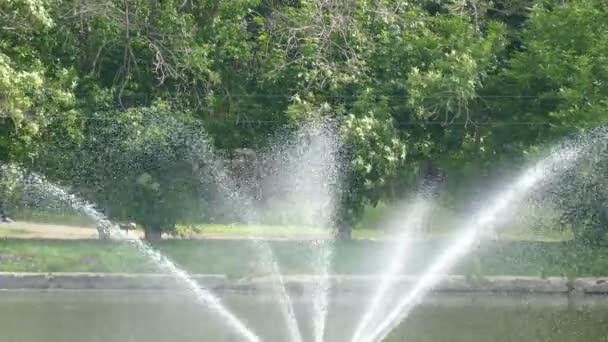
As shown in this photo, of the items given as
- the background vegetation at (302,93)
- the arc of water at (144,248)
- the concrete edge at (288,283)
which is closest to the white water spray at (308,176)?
the background vegetation at (302,93)

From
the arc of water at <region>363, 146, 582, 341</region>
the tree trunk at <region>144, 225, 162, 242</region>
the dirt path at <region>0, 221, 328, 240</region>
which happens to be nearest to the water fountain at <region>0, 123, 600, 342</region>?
the arc of water at <region>363, 146, 582, 341</region>

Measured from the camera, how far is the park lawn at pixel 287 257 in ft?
73.2

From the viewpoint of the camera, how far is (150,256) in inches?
902

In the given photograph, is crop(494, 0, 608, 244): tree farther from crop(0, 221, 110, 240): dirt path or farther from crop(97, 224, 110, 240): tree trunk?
crop(0, 221, 110, 240): dirt path

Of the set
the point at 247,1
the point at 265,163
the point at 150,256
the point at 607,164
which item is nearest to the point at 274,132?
the point at 265,163

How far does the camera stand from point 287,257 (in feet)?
76.4

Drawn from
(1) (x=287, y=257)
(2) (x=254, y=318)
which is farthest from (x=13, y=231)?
(2) (x=254, y=318)

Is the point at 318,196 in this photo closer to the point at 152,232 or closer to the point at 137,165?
the point at 152,232

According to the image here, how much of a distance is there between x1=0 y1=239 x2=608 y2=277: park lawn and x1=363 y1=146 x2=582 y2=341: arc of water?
306mm

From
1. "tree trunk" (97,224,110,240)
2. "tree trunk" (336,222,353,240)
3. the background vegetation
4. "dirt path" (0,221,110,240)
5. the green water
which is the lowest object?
"dirt path" (0,221,110,240)

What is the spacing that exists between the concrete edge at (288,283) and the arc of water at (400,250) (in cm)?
43

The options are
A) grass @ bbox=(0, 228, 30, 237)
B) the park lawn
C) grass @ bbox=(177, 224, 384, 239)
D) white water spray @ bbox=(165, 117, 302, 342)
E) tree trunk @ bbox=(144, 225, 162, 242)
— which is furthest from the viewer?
grass @ bbox=(0, 228, 30, 237)

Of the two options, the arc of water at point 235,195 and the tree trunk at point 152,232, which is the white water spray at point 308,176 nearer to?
the arc of water at point 235,195

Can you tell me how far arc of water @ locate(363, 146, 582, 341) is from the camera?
65.5ft
